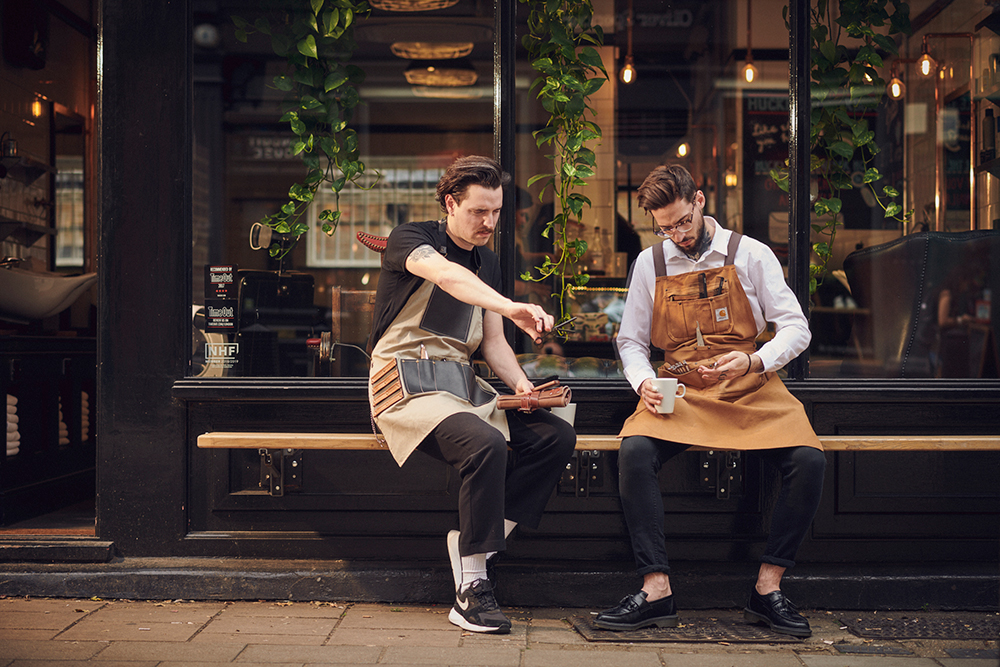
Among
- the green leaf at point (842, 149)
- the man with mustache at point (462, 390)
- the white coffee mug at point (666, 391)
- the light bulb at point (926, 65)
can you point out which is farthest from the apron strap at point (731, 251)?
the light bulb at point (926, 65)

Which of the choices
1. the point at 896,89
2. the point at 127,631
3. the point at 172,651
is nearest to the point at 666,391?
the point at 172,651

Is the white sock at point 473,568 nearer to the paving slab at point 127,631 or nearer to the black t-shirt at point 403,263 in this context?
the black t-shirt at point 403,263

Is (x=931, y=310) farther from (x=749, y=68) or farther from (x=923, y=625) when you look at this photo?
(x=749, y=68)

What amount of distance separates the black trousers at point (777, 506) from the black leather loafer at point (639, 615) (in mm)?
124

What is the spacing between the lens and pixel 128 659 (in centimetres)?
284

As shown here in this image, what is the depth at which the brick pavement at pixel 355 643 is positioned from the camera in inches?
113

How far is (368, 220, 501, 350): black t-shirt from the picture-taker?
10.5 feet

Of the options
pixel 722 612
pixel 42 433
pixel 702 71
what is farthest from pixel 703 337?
pixel 702 71

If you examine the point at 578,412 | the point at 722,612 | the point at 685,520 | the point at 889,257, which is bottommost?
the point at 722,612

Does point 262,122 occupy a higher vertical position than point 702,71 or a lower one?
lower

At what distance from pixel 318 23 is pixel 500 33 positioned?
0.94 metres

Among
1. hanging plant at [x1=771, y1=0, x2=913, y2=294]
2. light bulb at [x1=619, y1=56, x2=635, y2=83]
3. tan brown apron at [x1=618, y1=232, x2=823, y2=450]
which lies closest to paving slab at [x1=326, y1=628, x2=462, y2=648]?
tan brown apron at [x1=618, y1=232, x2=823, y2=450]

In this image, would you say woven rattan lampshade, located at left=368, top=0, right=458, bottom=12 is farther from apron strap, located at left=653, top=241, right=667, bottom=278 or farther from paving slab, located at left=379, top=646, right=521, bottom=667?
paving slab, located at left=379, top=646, right=521, bottom=667

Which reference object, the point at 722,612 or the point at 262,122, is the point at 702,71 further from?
the point at 722,612
